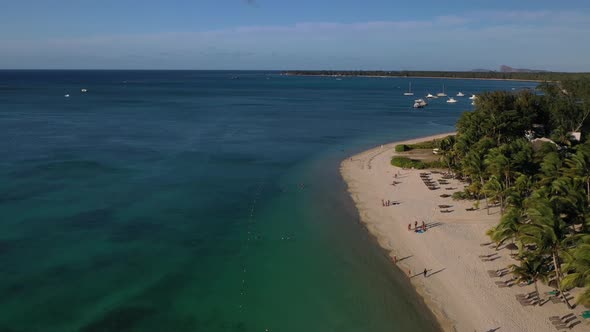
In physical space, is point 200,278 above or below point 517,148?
below

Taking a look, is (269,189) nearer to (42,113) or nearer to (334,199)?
(334,199)

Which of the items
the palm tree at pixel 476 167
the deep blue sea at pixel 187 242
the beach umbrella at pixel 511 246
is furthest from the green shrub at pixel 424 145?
the beach umbrella at pixel 511 246

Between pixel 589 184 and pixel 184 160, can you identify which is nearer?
pixel 589 184

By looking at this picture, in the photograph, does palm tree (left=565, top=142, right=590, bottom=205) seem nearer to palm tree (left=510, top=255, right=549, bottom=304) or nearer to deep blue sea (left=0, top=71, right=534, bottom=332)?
palm tree (left=510, top=255, right=549, bottom=304)

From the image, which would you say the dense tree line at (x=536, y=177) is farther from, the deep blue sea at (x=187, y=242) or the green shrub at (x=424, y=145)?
the green shrub at (x=424, y=145)

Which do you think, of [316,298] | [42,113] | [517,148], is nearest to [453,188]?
[517,148]

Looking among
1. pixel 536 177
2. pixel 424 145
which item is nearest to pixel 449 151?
pixel 536 177

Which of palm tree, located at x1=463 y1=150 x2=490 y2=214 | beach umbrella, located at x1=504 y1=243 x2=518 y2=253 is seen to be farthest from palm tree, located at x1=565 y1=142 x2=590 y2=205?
palm tree, located at x1=463 y1=150 x2=490 y2=214
